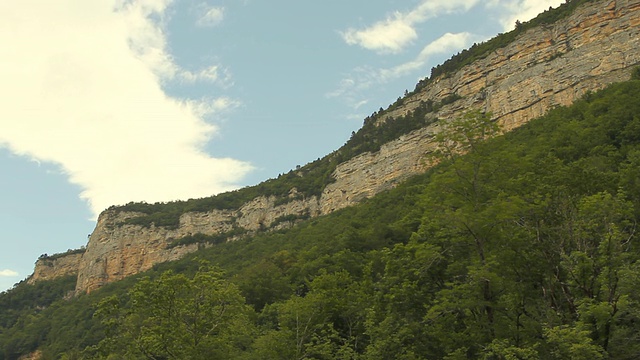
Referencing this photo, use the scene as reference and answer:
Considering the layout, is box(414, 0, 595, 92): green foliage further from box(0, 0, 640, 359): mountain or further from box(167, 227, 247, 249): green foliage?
box(167, 227, 247, 249): green foliage

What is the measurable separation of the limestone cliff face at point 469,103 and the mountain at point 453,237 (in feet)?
0.84

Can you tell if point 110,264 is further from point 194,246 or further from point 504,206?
point 504,206

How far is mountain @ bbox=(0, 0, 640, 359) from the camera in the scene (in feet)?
46.1

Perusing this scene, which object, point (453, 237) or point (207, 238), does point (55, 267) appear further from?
point (453, 237)

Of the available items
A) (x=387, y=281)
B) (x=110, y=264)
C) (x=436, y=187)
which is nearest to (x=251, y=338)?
(x=387, y=281)

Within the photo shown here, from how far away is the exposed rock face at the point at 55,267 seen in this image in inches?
4663

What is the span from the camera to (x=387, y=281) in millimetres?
18531

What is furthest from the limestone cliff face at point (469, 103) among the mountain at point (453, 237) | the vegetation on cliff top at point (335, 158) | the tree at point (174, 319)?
the tree at point (174, 319)

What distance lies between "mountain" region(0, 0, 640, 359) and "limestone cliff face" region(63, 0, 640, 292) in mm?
255

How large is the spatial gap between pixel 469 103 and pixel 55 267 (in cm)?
9800

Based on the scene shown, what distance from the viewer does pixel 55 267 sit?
120m

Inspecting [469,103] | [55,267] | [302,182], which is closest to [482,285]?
[469,103]

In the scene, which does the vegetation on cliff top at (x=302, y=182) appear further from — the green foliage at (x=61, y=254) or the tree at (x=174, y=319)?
the tree at (x=174, y=319)

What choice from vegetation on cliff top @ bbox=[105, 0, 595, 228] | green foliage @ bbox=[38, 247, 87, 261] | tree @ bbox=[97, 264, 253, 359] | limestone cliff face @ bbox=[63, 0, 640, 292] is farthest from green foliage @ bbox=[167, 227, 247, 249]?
tree @ bbox=[97, 264, 253, 359]
